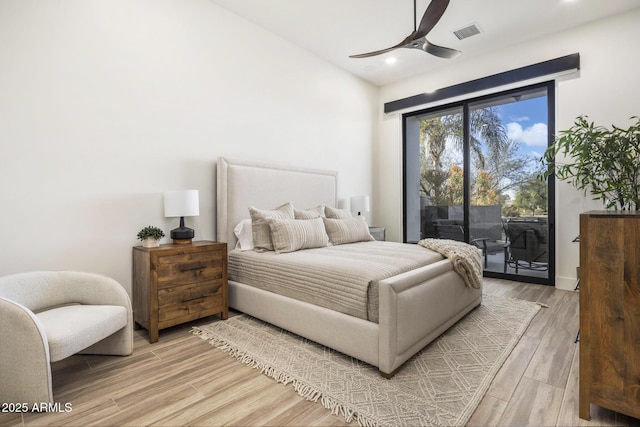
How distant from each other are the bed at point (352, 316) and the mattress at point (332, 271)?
6 centimetres

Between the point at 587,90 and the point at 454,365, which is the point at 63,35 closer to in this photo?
the point at 454,365

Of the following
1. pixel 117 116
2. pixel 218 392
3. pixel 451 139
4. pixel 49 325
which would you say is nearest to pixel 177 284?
pixel 49 325

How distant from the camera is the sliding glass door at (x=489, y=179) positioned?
13.7 ft

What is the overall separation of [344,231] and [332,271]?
4.55ft

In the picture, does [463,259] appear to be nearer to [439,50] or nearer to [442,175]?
[439,50]

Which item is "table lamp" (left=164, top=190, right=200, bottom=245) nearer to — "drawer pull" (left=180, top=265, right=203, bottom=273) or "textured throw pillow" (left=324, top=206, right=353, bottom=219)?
"drawer pull" (left=180, top=265, right=203, bottom=273)

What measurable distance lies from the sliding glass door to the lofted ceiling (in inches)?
29.9

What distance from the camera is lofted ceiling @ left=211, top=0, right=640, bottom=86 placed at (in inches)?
133

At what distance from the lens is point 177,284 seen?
256 cm

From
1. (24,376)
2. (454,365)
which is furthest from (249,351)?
(454,365)

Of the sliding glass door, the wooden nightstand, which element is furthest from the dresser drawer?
the sliding glass door

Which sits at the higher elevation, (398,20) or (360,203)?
(398,20)

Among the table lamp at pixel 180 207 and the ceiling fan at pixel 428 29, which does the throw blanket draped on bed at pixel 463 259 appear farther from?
the table lamp at pixel 180 207

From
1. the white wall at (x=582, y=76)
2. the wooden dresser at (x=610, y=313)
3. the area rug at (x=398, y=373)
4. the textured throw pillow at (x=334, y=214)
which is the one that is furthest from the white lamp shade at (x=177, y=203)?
the white wall at (x=582, y=76)
